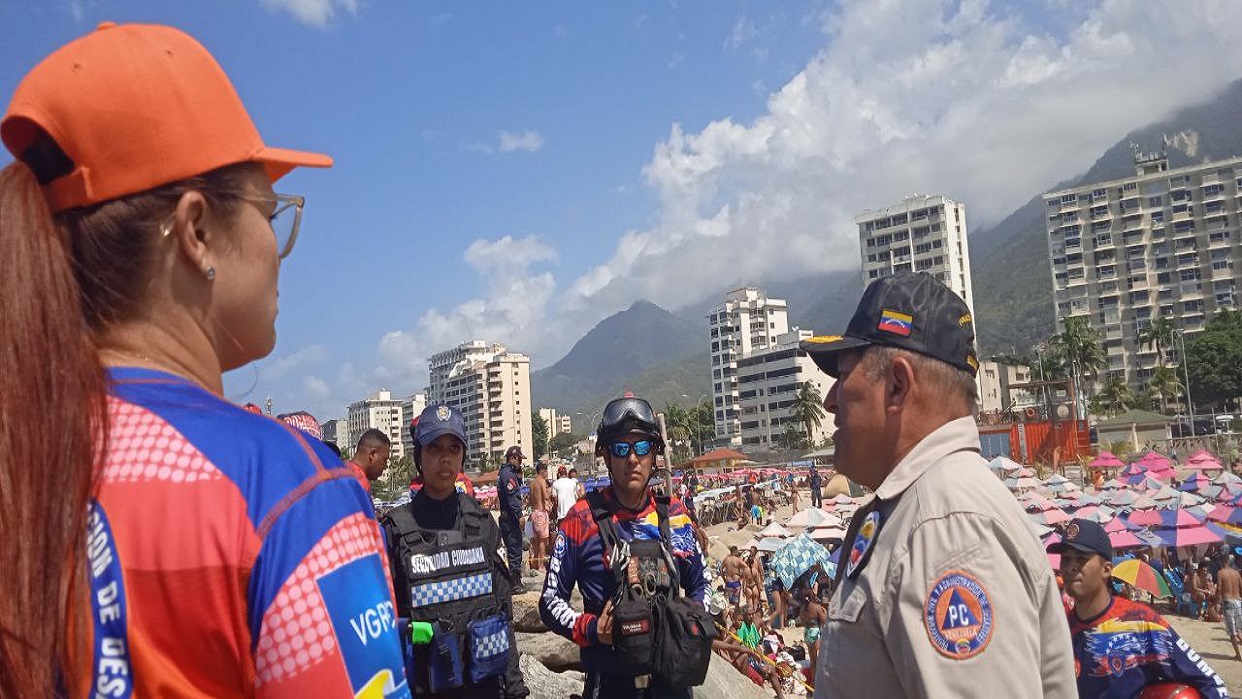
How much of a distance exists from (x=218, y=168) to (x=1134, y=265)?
135115mm

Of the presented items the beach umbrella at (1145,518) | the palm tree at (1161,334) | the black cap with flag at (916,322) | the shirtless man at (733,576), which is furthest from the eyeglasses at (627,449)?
the palm tree at (1161,334)

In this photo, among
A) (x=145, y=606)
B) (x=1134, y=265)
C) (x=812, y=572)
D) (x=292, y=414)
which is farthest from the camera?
(x=1134, y=265)

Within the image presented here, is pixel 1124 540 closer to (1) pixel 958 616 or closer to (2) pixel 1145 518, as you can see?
(2) pixel 1145 518

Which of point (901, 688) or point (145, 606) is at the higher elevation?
point (145, 606)

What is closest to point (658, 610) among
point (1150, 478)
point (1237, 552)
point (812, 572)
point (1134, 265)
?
point (812, 572)

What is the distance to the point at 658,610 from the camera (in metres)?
4.23

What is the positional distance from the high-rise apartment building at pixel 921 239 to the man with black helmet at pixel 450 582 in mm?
135889

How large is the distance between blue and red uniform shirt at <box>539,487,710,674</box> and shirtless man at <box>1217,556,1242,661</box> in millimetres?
15687

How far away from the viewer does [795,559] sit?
824 inches

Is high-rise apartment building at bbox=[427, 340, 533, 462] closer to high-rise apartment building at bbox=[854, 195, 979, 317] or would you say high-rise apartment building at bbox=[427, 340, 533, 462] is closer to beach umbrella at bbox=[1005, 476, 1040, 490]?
high-rise apartment building at bbox=[854, 195, 979, 317]

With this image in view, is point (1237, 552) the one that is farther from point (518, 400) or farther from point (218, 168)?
point (518, 400)

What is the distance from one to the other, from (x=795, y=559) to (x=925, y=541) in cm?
1966

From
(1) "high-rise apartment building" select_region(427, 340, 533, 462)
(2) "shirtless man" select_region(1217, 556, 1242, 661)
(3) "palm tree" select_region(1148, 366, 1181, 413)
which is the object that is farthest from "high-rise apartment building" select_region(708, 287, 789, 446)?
(2) "shirtless man" select_region(1217, 556, 1242, 661)

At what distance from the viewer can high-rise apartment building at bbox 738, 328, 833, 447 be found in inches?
5044
